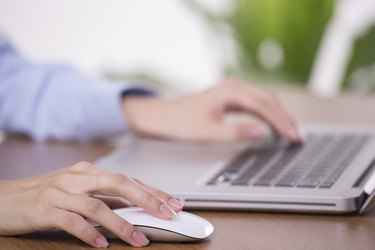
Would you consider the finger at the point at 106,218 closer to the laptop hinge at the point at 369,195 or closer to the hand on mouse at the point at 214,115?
the laptop hinge at the point at 369,195

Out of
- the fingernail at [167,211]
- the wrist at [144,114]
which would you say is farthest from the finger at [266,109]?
the fingernail at [167,211]

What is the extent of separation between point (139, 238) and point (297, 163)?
337 mm

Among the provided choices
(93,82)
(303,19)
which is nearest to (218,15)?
(303,19)

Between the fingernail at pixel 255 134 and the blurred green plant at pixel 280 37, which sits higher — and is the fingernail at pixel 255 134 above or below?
below

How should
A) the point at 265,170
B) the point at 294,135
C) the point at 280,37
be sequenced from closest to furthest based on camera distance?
the point at 265,170 < the point at 294,135 < the point at 280,37

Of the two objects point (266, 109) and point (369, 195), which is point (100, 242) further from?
point (266, 109)

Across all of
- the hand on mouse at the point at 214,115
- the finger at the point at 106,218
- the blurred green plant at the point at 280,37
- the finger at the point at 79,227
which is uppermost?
the blurred green plant at the point at 280,37

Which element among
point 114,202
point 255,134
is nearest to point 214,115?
point 255,134

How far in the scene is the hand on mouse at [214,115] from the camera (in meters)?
1.25

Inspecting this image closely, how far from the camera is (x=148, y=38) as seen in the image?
11.6 feet

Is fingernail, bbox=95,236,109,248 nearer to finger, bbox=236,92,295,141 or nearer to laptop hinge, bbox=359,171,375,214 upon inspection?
laptop hinge, bbox=359,171,375,214

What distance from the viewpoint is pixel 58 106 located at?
1356mm

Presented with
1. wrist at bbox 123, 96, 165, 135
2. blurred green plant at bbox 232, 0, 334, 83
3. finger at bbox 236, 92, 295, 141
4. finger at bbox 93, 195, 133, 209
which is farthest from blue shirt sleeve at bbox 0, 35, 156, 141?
blurred green plant at bbox 232, 0, 334, 83

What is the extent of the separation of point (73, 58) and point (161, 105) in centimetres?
229
